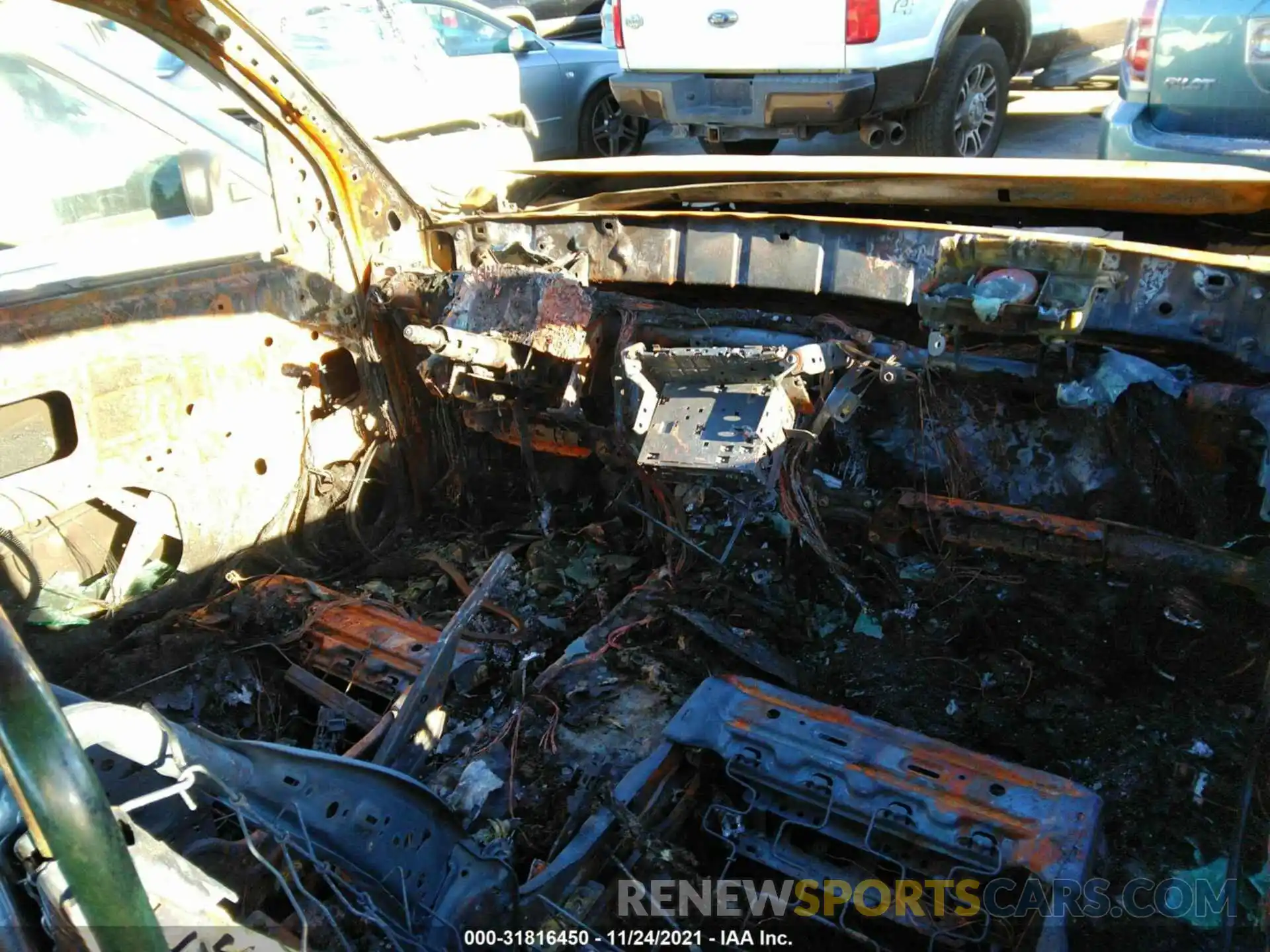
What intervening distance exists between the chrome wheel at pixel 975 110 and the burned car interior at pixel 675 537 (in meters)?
3.52

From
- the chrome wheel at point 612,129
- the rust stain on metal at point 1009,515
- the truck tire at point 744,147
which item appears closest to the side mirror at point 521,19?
the chrome wheel at point 612,129

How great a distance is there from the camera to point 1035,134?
8.39 m

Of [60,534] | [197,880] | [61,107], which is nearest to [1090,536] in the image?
[197,880]

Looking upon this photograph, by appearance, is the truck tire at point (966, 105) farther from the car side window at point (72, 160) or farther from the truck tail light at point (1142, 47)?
the car side window at point (72, 160)

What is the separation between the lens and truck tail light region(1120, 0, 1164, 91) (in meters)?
4.57

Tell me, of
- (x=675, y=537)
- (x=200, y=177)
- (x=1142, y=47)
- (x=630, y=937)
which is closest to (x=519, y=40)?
(x=1142, y=47)

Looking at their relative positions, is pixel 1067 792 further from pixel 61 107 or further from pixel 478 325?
pixel 61 107

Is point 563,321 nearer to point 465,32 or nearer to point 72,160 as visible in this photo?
point 72,160

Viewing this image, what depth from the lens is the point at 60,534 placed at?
3.06 metres

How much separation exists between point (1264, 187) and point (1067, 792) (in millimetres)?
1762

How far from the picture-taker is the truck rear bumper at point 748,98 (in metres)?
6.22

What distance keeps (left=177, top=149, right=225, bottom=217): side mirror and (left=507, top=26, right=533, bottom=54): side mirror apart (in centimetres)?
494

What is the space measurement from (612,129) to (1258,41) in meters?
5.21

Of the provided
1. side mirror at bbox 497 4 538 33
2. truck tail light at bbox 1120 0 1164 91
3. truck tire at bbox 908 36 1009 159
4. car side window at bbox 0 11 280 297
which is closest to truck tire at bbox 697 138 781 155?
truck tire at bbox 908 36 1009 159
